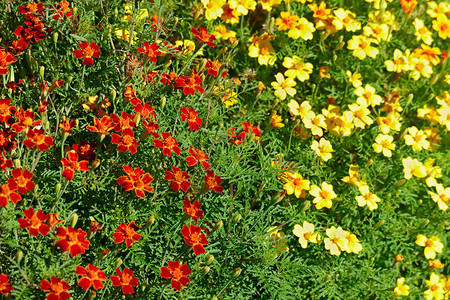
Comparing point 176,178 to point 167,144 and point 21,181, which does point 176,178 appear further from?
point 21,181

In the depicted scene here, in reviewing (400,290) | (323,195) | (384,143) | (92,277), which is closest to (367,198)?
(323,195)

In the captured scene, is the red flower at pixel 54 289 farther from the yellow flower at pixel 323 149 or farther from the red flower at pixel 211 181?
the yellow flower at pixel 323 149

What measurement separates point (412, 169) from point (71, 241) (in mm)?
1714

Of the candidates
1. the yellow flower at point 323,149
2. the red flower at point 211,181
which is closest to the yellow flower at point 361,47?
the yellow flower at point 323,149

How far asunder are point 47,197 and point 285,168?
92 centimetres

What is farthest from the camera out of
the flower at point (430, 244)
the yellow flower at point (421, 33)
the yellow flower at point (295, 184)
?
the yellow flower at point (421, 33)

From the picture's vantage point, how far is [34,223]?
1.38m

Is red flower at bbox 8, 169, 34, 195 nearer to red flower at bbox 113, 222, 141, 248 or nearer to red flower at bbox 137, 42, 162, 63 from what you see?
red flower at bbox 113, 222, 141, 248

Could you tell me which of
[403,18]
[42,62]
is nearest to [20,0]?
[42,62]

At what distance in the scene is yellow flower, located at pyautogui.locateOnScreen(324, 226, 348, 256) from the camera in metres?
2.01

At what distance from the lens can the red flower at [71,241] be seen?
1.37 m

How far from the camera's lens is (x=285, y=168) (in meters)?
1.91

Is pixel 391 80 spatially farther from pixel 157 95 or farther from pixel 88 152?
pixel 88 152

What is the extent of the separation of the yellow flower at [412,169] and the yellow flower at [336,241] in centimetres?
53
